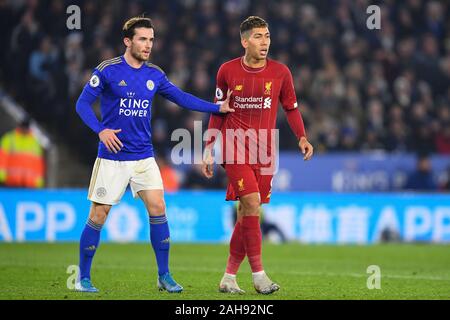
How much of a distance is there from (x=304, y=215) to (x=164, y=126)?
10.3 feet

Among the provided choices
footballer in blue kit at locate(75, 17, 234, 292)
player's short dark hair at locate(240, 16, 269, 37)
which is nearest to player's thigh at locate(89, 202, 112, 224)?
footballer in blue kit at locate(75, 17, 234, 292)

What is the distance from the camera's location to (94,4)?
1891cm

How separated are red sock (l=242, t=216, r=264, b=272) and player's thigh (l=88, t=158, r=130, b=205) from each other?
1076 mm

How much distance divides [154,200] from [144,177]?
0.21m

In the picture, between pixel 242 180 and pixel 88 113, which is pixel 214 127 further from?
pixel 88 113

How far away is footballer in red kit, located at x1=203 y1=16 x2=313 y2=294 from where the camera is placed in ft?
27.4

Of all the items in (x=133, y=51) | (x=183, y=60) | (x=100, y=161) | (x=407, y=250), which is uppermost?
(x=183, y=60)

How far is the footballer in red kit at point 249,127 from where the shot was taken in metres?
8.35

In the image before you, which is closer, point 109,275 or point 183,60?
point 109,275

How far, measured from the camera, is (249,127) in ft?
27.8

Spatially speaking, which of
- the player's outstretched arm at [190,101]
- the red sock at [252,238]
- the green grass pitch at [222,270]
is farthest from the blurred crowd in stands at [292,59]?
the red sock at [252,238]
